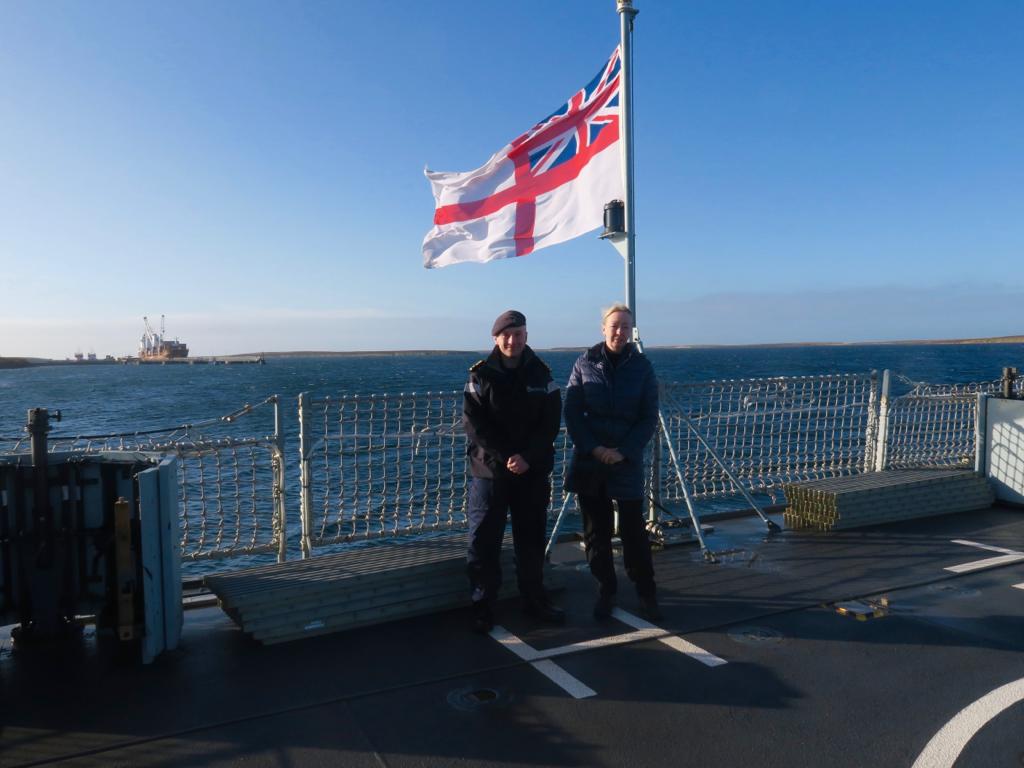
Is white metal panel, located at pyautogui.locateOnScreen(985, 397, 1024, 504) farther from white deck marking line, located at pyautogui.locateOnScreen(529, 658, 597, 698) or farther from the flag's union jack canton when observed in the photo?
white deck marking line, located at pyautogui.locateOnScreen(529, 658, 597, 698)

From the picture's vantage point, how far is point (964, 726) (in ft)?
11.0

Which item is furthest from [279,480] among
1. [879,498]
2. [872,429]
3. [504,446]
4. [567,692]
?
[872,429]

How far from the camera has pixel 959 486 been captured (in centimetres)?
758

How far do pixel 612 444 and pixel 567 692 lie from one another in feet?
5.39

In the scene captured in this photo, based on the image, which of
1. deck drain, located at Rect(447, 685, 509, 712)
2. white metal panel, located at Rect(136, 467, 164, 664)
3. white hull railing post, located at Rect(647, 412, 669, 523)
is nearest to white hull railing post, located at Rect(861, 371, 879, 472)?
white hull railing post, located at Rect(647, 412, 669, 523)

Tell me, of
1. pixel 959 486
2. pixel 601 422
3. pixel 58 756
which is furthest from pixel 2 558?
pixel 959 486

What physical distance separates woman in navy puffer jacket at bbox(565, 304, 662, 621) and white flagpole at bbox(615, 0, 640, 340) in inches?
54.4

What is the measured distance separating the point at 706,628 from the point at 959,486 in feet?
14.8

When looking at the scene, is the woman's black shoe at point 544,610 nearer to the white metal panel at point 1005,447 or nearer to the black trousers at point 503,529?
the black trousers at point 503,529

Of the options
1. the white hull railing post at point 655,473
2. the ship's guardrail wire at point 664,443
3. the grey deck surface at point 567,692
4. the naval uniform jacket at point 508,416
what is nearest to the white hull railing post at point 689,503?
the ship's guardrail wire at point 664,443

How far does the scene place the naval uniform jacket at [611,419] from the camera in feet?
15.7

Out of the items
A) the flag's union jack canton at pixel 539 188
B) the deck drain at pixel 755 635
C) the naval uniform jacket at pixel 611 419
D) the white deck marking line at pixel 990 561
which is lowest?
the deck drain at pixel 755 635

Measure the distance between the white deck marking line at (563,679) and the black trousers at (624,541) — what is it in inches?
35.1

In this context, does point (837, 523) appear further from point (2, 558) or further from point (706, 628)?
point (2, 558)
